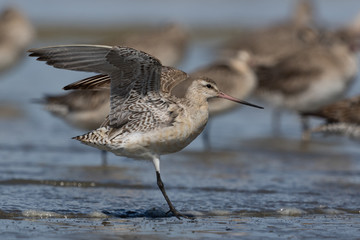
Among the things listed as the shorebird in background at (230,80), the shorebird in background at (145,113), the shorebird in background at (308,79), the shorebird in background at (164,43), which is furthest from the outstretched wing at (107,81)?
the shorebird in background at (164,43)

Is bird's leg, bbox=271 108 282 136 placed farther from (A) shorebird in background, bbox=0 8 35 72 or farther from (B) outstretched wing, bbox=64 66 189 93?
(A) shorebird in background, bbox=0 8 35 72

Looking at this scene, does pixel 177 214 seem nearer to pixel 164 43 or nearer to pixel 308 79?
pixel 308 79

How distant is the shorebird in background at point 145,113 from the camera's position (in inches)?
246

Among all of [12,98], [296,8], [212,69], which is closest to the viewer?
[212,69]

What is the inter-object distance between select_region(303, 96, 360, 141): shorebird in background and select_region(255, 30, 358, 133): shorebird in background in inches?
69.5

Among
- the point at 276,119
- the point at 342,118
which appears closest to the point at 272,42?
the point at 276,119

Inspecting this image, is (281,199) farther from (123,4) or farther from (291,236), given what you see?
(123,4)

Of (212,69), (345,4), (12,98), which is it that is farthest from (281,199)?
(345,4)

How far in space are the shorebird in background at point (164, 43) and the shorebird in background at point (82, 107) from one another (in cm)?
450

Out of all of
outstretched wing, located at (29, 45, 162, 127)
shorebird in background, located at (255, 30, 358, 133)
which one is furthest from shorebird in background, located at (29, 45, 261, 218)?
shorebird in background, located at (255, 30, 358, 133)

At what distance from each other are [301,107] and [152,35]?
4165 millimetres

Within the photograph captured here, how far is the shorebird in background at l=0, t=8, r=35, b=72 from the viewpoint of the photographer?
14922mm

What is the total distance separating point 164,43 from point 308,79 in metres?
3.99

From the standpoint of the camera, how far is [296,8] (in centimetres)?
1894
